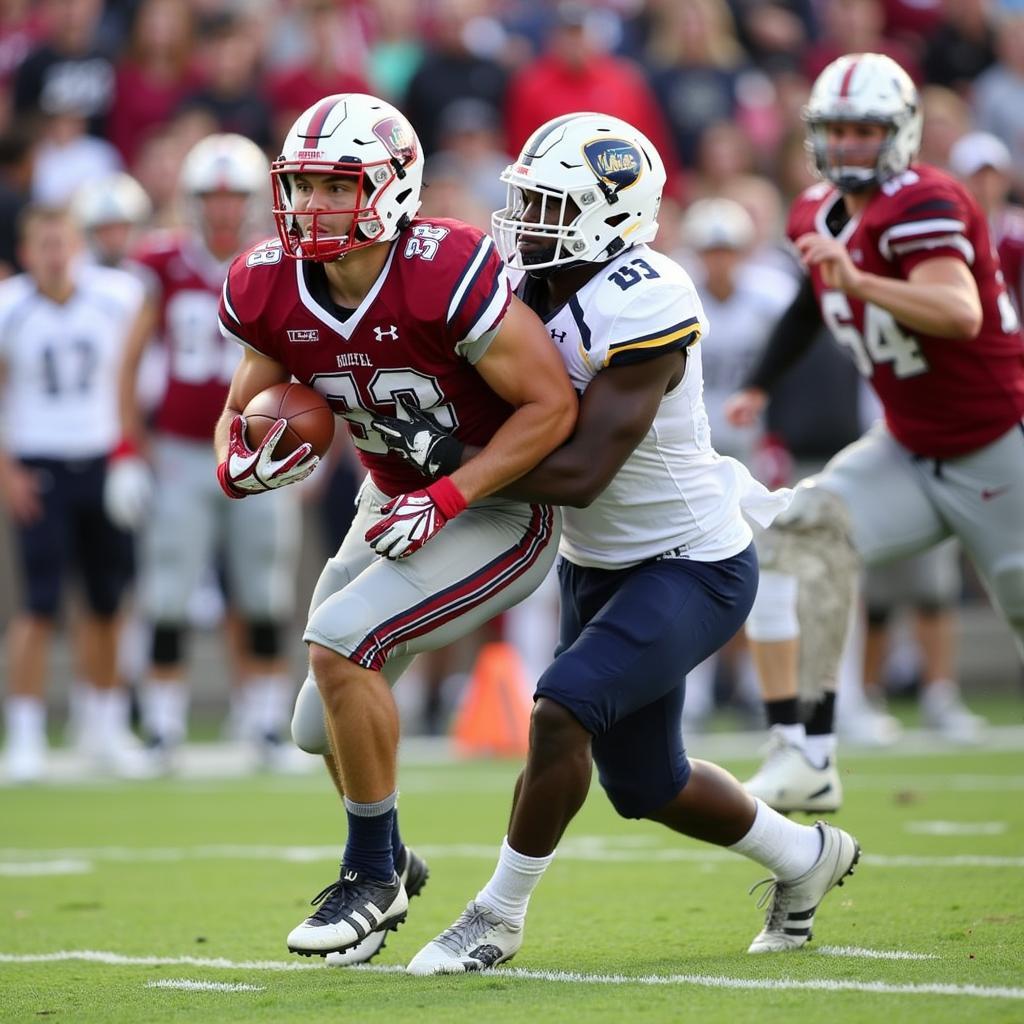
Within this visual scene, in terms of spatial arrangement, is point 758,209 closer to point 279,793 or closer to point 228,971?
point 279,793

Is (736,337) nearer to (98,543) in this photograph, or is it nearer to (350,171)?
→ (98,543)

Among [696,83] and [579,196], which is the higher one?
[696,83]

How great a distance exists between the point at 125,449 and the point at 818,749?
385cm

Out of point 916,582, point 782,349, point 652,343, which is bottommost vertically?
point 916,582

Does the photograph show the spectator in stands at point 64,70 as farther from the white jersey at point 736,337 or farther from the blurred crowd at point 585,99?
the white jersey at point 736,337

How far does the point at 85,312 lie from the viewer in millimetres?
8039

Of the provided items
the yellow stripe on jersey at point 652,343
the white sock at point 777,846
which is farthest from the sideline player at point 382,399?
the white sock at point 777,846

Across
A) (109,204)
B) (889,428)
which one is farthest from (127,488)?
(889,428)

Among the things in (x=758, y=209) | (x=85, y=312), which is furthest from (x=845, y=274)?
(x=758, y=209)

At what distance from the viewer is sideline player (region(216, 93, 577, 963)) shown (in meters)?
3.71

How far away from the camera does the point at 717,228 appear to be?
28.8 feet

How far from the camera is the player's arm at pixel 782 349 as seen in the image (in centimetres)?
557

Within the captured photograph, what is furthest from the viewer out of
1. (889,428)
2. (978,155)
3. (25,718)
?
(978,155)

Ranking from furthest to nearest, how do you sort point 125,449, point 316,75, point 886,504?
point 316,75 → point 125,449 → point 886,504
